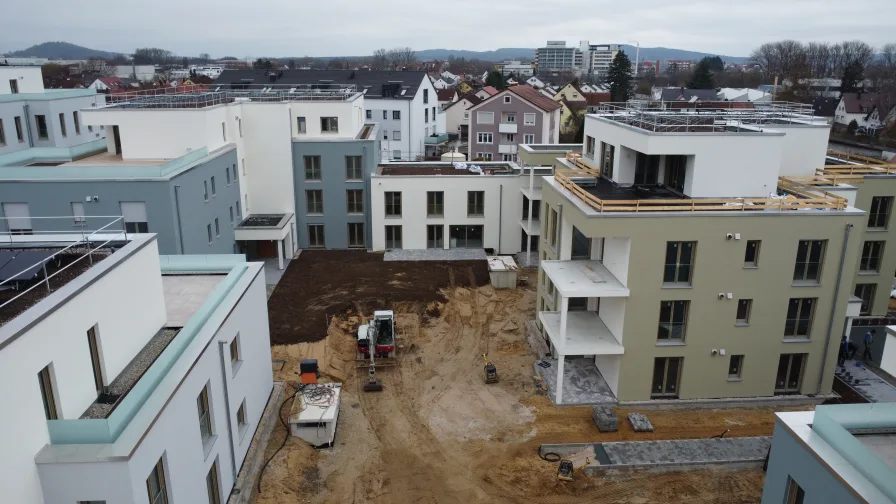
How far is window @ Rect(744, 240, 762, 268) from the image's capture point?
19.9 metres

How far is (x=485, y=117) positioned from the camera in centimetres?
6200

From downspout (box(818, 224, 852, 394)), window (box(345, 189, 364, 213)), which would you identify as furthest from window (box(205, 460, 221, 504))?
window (box(345, 189, 364, 213))

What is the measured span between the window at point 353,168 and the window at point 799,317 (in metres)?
25.2

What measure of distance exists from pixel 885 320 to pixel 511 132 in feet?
130

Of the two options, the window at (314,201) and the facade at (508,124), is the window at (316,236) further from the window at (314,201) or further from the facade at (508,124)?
the facade at (508,124)

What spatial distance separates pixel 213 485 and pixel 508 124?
52136 mm

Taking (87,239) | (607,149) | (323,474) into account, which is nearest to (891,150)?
(607,149)

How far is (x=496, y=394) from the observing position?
874 inches

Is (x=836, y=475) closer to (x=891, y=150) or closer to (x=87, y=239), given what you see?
(x=87, y=239)

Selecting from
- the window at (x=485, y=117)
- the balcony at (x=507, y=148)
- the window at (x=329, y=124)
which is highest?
the window at (x=329, y=124)

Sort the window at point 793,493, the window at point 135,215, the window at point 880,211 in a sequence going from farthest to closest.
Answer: the window at point 880,211 < the window at point 135,215 < the window at point 793,493

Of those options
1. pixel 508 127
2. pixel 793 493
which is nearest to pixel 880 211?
pixel 793 493

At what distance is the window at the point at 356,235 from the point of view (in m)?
38.7

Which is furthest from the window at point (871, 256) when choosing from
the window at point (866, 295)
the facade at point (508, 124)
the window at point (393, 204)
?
the facade at point (508, 124)
